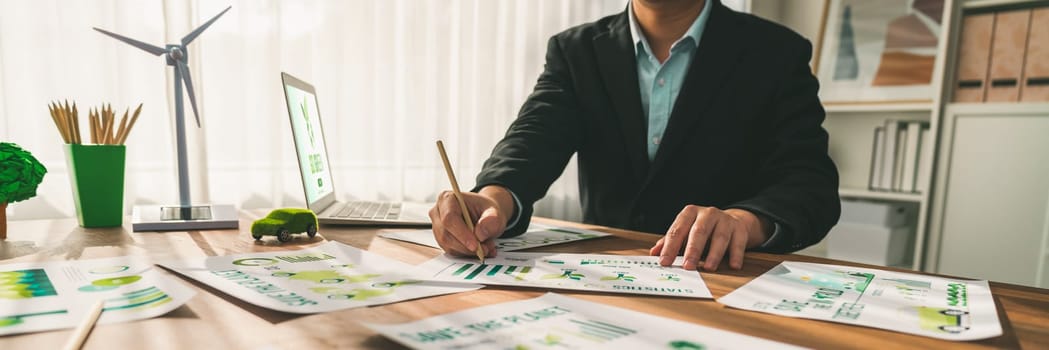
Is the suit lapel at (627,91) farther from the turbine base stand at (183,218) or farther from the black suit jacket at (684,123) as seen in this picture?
the turbine base stand at (183,218)

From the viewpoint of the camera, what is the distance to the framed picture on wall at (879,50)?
2018 mm

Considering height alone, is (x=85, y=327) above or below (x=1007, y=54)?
below

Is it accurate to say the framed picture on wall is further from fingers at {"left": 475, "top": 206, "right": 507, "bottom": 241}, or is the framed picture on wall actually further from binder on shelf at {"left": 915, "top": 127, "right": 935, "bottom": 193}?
fingers at {"left": 475, "top": 206, "right": 507, "bottom": 241}

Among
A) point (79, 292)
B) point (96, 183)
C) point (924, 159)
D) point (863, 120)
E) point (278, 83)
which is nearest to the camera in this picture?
point (79, 292)

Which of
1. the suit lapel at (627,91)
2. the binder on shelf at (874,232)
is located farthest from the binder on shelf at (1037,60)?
the suit lapel at (627,91)

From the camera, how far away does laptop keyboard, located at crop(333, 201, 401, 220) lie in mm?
1027

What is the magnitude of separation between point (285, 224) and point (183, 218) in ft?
0.84

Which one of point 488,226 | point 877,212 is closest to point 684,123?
point 488,226

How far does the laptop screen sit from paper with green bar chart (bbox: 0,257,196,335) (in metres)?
0.38

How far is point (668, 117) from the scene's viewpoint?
1.21 m

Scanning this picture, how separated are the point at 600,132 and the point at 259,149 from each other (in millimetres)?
1105

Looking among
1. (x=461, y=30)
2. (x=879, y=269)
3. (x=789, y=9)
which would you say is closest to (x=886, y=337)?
(x=879, y=269)

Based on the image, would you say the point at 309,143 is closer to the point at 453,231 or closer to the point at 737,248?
the point at 453,231

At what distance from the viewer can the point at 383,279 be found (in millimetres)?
573
